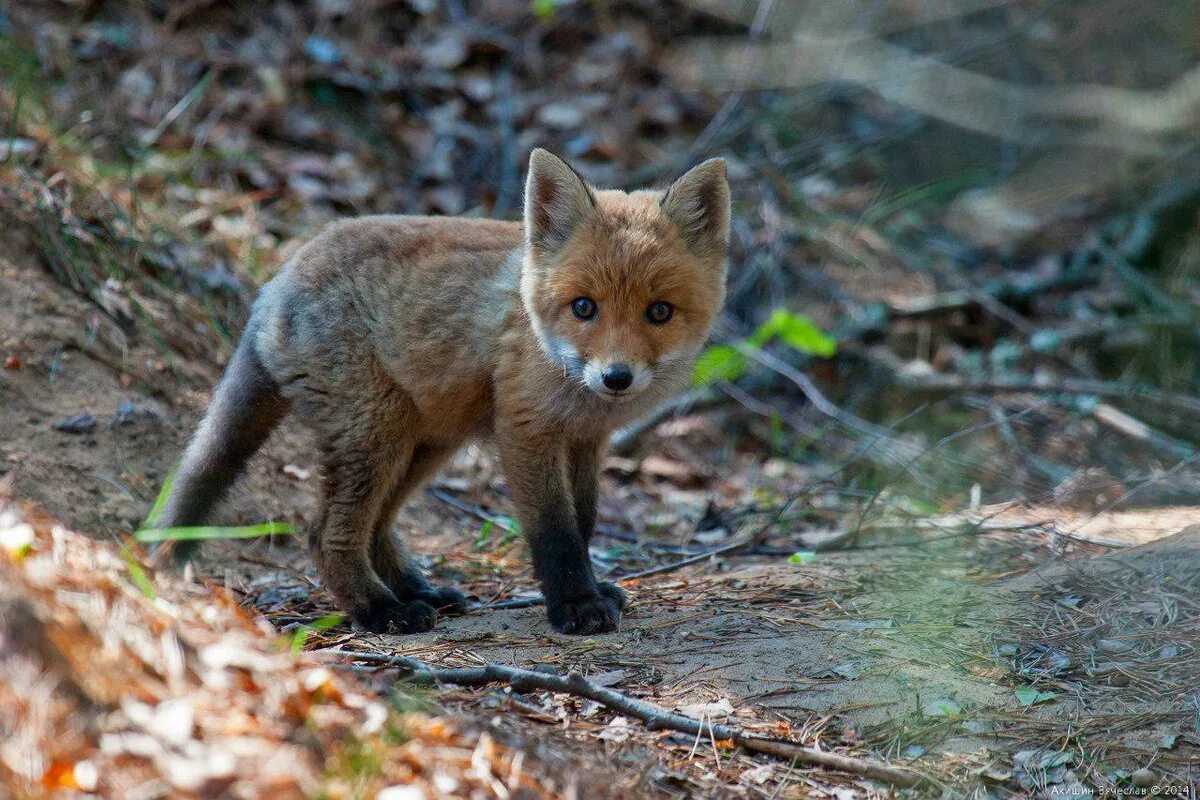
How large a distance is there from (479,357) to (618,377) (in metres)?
0.82

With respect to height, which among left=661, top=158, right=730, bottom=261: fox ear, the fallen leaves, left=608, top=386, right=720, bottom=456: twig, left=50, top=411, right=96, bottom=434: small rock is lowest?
left=608, top=386, right=720, bottom=456: twig

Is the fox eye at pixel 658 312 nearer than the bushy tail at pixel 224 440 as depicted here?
Yes

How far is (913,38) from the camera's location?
10.1 metres

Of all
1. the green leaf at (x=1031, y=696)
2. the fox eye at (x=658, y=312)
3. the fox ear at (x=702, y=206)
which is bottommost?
the green leaf at (x=1031, y=696)

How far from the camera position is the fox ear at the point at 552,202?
13.9ft

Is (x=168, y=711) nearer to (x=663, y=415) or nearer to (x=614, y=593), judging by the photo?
(x=614, y=593)

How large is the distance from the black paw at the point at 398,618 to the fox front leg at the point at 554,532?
504mm

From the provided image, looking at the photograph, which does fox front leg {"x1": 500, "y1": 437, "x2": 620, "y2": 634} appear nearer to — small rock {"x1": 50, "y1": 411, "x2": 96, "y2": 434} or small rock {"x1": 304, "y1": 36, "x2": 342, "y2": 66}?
small rock {"x1": 50, "y1": 411, "x2": 96, "y2": 434}

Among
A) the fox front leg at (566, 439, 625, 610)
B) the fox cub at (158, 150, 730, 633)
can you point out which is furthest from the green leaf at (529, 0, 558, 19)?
the fox front leg at (566, 439, 625, 610)

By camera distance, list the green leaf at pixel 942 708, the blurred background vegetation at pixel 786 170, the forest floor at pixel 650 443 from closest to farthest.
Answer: the forest floor at pixel 650 443, the green leaf at pixel 942 708, the blurred background vegetation at pixel 786 170

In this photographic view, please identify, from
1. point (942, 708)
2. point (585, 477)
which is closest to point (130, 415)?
point (585, 477)

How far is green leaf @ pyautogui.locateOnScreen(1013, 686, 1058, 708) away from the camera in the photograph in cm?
323

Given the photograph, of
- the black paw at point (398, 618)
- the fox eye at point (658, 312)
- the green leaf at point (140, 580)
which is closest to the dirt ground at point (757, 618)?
the black paw at point (398, 618)

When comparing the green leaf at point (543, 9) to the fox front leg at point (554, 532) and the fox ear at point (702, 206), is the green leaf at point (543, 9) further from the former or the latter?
the fox front leg at point (554, 532)
